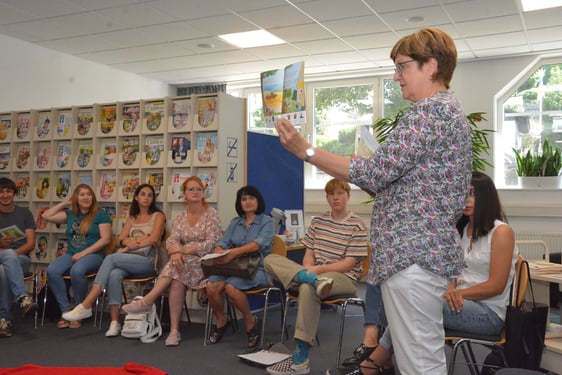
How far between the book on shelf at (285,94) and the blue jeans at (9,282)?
2436 millimetres

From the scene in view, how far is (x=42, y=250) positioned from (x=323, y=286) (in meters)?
3.60

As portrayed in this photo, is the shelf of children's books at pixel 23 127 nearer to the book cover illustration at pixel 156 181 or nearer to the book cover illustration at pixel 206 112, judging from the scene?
the book cover illustration at pixel 156 181

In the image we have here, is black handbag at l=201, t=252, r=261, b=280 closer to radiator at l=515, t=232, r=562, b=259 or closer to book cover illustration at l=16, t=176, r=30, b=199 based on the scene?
book cover illustration at l=16, t=176, r=30, b=199

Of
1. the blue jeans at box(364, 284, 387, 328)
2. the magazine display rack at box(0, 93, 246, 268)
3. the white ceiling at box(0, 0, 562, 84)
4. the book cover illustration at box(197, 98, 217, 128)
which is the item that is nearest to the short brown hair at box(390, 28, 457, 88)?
the blue jeans at box(364, 284, 387, 328)

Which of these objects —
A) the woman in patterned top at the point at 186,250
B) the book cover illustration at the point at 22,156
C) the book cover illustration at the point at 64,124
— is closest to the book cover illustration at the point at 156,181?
the woman in patterned top at the point at 186,250

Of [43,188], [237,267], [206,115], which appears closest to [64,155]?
[43,188]

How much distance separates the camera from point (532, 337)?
2.56 m

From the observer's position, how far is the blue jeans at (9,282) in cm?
454

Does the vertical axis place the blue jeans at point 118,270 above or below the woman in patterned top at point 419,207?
below

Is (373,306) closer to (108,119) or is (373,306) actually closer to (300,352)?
(300,352)

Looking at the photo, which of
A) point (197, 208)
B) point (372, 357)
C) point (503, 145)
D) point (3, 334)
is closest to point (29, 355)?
point (3, 334)

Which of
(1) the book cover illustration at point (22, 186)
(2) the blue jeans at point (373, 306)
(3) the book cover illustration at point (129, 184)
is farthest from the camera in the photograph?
(1) the book cover illustration at point (22, 186)

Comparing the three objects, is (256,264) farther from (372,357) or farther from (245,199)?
(372,357)

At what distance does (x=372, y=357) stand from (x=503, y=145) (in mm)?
5494
